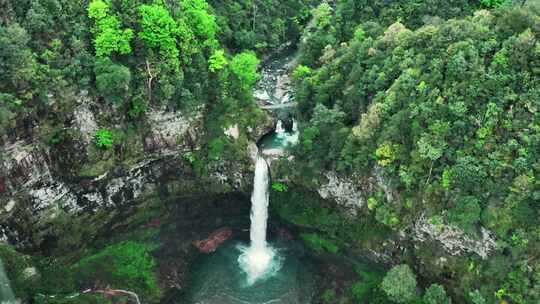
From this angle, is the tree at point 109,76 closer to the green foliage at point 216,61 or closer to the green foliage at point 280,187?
the green foliage at point 216,61

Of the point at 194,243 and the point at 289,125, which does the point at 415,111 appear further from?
the point at 194,243

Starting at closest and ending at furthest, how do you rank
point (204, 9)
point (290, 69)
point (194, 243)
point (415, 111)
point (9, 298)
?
point (9, 298) → point (415, 111) → point (194, 243) → point (204, 9) → point (290, 69)

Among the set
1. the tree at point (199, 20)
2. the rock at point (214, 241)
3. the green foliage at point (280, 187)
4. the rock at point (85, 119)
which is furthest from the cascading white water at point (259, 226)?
the rock at point (85, 119)

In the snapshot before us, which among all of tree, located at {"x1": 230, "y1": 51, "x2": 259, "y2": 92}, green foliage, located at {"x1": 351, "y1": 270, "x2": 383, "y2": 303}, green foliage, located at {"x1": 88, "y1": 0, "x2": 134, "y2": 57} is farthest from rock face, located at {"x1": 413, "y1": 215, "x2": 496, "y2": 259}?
green foliage, located at {"x1": 88, "y1": 0, "x2": 134, "y2": 57}

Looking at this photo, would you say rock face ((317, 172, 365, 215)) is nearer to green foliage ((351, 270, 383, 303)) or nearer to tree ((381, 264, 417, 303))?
green foliage ((351, 270, 383, 303))

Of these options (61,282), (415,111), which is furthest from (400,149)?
(61,282)
